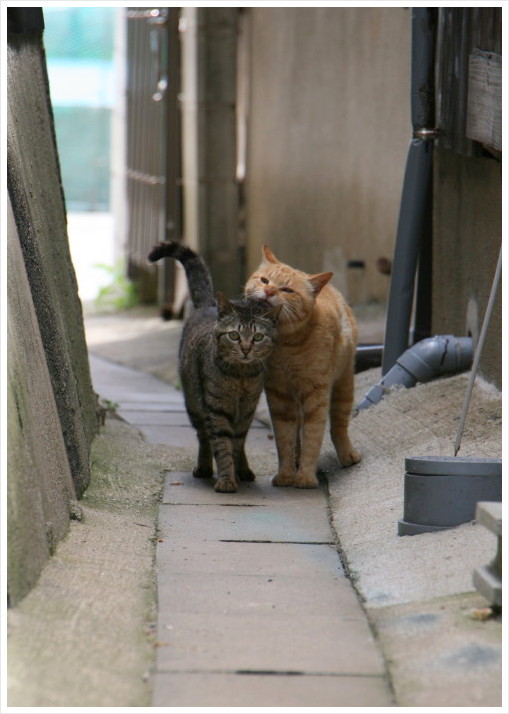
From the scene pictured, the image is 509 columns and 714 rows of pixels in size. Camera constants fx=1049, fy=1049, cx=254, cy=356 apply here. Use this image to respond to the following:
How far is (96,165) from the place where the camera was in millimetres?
16891

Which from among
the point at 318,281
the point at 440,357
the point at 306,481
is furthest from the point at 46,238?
the point at 440,357

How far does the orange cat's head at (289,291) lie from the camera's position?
462 cm

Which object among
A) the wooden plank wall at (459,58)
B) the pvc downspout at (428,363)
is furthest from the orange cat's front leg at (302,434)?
the wooden plank wall at (459,58)

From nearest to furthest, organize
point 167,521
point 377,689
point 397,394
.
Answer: point 377,689, point 167,521, point 397,394

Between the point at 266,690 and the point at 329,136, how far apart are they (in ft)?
21.7

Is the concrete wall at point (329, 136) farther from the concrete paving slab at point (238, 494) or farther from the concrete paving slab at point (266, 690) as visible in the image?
the concrete paving slab at point (266, 690)

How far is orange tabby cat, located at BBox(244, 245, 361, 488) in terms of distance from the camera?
4.66 meters

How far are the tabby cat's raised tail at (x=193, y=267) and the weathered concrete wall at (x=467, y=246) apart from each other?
4.49 ft

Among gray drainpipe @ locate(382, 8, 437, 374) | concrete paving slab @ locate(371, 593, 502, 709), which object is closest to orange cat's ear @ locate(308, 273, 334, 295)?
gray drainpipe @ locate(382, 8, 437, 374)

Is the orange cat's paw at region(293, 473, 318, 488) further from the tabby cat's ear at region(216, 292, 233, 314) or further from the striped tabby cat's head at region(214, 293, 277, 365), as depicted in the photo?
the tabby cat's ear at region(216, 292, 233, 314)

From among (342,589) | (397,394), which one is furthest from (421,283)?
(342,589)

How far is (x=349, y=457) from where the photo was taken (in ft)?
16.1

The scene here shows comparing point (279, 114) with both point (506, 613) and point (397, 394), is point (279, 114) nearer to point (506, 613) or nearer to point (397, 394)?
point (397, 394)

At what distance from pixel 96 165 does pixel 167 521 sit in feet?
44.7
